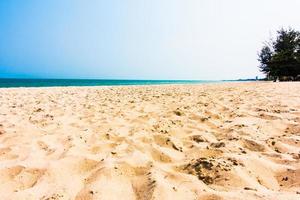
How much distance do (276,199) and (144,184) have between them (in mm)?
1056

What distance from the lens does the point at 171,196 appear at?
223cm

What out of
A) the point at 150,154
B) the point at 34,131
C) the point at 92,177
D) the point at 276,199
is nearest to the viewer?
the point at 276,199

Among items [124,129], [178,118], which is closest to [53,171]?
[124,129]

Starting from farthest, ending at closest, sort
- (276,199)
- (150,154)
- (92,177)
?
(150,154) → (92,177) → (276,199)

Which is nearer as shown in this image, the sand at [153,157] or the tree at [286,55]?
the sand at [153,157]

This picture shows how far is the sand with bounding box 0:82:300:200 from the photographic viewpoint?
2363mm

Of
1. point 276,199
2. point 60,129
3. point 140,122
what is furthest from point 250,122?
point 60,129

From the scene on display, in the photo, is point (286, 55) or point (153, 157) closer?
point (153, 157)

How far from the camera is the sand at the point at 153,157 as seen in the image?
2363 millimetres

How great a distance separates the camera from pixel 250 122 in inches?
185

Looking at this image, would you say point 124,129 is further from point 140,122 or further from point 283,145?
point 283,145

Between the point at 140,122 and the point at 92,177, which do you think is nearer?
the point at 92,177

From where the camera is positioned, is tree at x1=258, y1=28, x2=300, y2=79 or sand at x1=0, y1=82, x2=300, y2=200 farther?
tree at x1=258, y1=28, x2=300, y2=79

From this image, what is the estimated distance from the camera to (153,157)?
3199 millimetres
